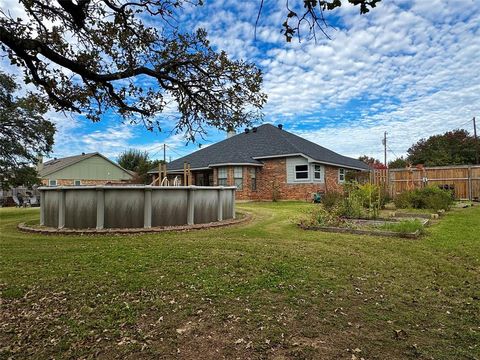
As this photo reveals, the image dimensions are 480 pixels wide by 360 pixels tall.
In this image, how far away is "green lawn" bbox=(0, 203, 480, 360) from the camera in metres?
2.87

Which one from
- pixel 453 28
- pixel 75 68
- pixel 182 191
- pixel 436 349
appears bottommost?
pixel 436 349

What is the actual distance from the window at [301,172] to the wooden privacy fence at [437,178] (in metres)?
3.92

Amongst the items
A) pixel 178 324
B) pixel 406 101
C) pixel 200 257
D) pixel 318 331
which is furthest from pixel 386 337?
pixel 406 101

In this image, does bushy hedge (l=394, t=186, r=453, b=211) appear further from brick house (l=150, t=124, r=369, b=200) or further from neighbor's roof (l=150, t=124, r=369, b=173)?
neighbor's roof (l=150, t=124, r=369, b=173)

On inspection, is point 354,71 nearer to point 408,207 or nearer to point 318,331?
point 408,207

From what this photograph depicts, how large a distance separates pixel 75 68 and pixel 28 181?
14749 mm

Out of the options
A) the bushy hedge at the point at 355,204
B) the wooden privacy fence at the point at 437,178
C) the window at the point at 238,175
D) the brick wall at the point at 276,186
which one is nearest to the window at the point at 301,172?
the brick wall at the point at 276,186

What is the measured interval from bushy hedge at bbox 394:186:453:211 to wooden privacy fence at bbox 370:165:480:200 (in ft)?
15.6

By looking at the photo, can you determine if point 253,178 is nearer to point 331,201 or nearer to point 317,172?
point 317,172

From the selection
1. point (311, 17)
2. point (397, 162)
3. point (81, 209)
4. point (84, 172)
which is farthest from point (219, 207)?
point (397, 162)

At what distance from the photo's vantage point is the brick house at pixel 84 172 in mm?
36125

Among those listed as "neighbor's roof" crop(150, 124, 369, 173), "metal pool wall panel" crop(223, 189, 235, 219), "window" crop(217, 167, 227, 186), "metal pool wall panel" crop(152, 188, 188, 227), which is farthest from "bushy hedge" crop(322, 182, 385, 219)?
"window" crop(217, 167, 227, 186)

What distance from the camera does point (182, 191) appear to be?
9.47 metres

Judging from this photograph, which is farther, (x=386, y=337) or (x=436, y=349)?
(x=386, y=337)
